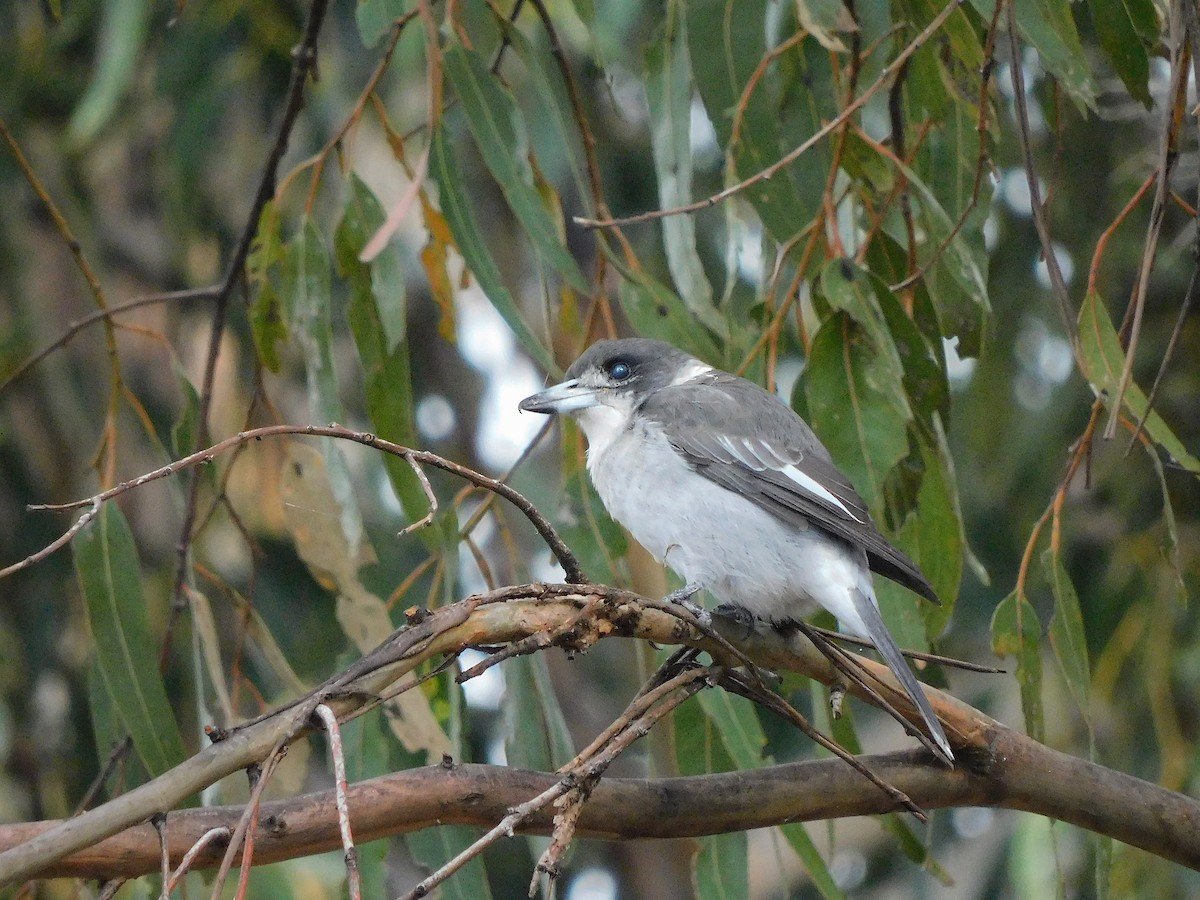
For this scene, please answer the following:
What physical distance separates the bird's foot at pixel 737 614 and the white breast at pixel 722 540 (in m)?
0.01

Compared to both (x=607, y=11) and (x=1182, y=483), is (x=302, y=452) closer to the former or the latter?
(x=607, y=11)

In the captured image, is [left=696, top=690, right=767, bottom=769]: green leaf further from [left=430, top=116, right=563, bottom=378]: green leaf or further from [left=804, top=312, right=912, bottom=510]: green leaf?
[left=430, top=116, right=563, bottom=378]: green leaf

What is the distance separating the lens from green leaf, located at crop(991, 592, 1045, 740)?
6.59 ft

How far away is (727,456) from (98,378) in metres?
2.44

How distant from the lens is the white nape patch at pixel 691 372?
2.51 metres

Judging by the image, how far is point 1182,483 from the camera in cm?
344

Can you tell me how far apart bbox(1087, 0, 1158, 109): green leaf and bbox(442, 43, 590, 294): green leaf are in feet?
2.54

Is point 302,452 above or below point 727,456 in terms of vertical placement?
above

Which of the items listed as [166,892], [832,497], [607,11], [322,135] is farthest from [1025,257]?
[166,892]

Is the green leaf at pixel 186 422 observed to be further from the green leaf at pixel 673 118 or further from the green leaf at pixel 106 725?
the green leaf at pixel 673 118

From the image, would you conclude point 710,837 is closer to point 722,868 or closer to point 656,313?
point 722,868

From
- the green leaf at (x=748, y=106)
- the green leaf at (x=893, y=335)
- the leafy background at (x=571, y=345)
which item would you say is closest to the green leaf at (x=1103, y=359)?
the leafy background at (x=571, y=345)

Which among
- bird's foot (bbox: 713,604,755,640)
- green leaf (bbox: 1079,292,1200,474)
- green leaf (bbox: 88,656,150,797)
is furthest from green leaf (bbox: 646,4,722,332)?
green leaf (bbox: 88,656,150,797)

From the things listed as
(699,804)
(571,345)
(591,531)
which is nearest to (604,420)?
(591,531)
